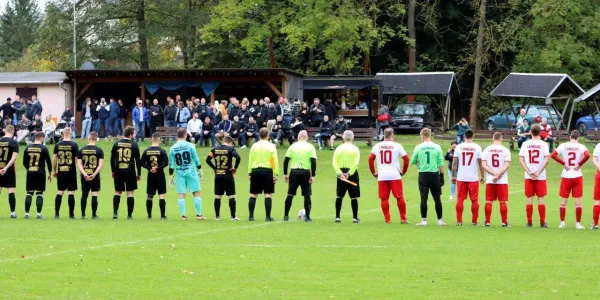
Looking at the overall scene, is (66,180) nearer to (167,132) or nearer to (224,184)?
(224,184)

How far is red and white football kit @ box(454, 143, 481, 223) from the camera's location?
65.4ft

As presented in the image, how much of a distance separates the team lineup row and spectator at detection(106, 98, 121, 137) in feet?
74.9

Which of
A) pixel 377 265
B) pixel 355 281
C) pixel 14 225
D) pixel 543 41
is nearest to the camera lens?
pixel 355 281

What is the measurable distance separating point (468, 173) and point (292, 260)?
21.3ft

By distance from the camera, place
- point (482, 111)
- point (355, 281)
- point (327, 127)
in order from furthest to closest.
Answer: point (482, 111)
point (327, 127)
point (355, 281)

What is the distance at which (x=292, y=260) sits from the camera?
14.5 meters

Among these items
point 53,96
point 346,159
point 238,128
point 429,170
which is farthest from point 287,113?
point 429,170

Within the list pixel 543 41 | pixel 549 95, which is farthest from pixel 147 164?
pixel 543 41

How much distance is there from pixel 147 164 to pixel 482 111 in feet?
137

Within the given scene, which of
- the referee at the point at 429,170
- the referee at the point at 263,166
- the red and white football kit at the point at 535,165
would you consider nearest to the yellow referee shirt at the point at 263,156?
the referee at the point at 263,166

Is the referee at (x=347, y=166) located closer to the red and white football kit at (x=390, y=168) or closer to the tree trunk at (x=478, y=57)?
the red and white football kit at (x=390, y=168)

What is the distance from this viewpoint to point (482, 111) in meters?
60.3

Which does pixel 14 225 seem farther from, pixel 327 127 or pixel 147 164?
pixel 327 127

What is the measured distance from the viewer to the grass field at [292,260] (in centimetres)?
1202
